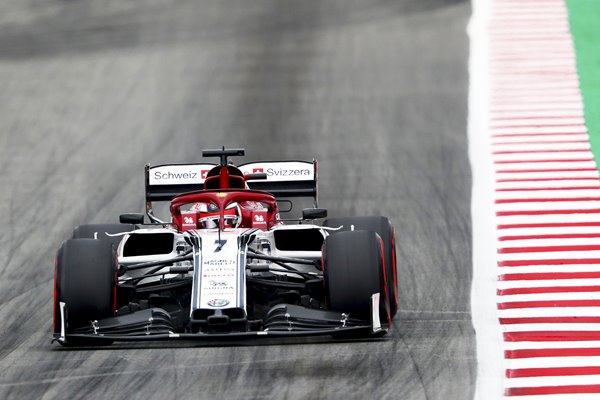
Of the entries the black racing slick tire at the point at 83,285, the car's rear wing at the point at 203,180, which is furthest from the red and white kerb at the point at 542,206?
the black racing slick tire at the point at 83,285

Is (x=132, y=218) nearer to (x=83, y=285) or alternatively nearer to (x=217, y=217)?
(x=217, y=217)

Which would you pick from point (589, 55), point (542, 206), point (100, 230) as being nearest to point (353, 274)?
point (100, 230)

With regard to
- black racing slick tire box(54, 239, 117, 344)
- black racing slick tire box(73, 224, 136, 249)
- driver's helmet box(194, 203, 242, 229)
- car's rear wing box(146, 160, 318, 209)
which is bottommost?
black racing slick tire box(54, 239, 117, 344)

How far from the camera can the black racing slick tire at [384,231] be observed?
14.6 m

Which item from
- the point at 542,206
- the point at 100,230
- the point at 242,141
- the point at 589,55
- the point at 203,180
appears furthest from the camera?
the point at 589,55

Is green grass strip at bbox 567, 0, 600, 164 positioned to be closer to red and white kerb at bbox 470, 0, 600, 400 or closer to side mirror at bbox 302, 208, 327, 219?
red and white kerb at bbox 470, 0, 600, 400

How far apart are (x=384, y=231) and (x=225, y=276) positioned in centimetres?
249

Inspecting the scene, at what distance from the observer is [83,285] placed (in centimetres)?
1313

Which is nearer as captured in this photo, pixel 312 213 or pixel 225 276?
pixel 225 276

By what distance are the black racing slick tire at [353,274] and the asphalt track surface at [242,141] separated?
463 millimetres

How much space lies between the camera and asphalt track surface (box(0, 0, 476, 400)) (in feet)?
42.9

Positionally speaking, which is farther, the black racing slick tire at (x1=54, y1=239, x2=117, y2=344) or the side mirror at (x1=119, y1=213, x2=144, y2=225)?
the side mirror at (x1=119, y1=213, x2=144, y2=225)

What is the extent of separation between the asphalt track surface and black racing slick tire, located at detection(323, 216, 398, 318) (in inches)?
14.2

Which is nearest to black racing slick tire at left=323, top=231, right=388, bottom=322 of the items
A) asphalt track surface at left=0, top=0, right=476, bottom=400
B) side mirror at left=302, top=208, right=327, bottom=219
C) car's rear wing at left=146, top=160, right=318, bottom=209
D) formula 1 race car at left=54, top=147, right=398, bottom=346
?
formula 1 race car at left=54, top=147, right=398, bottom=346
